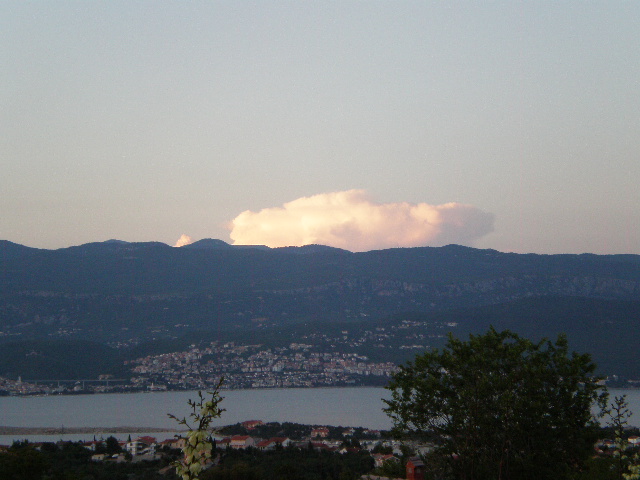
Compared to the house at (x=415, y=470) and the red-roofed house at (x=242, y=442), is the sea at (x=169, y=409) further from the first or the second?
the house at (x=415, y=470)

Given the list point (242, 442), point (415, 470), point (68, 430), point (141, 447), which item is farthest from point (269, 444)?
point (415, 470)

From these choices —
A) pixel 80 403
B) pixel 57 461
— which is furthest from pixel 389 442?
pixel 80 403

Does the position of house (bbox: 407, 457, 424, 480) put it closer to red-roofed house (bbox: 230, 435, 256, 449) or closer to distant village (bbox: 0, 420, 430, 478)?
distant village (bbox: 0, 420, 430, 478)

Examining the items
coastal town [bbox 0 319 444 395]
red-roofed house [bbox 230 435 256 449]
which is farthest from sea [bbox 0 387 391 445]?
red-roofed house [bbox 230 435 256 449]

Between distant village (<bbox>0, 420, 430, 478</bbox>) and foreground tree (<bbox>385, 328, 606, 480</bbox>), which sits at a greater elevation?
foreground tree (<bbox>385, 328, 606, 480</bbox>)

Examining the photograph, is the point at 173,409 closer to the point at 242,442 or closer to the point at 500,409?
the point at 242,442

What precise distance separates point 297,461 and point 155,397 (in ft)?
233

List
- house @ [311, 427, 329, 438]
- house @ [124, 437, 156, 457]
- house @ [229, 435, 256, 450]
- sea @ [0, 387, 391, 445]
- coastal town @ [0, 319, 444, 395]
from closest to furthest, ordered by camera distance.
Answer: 1. house @ [124, 437, 156, 457]
2. house @ [229, 435, 256, 450]
3. house @ [311, 427, 329, 438]
4. sea @ [0, 387, 391, 445]
5. coastal town @ [0, 319, 444, 395]

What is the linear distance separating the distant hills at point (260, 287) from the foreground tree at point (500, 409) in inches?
4350

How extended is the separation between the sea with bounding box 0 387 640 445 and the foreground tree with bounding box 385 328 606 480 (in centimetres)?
4095

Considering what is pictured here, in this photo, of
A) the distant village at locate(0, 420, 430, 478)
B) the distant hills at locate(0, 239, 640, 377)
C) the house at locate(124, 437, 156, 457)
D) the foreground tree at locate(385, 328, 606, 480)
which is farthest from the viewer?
the distant hills at locate(0, 239, 640, 377)

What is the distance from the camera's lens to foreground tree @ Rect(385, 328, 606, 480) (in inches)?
494

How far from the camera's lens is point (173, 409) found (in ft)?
257

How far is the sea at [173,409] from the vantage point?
6162 centimetres
